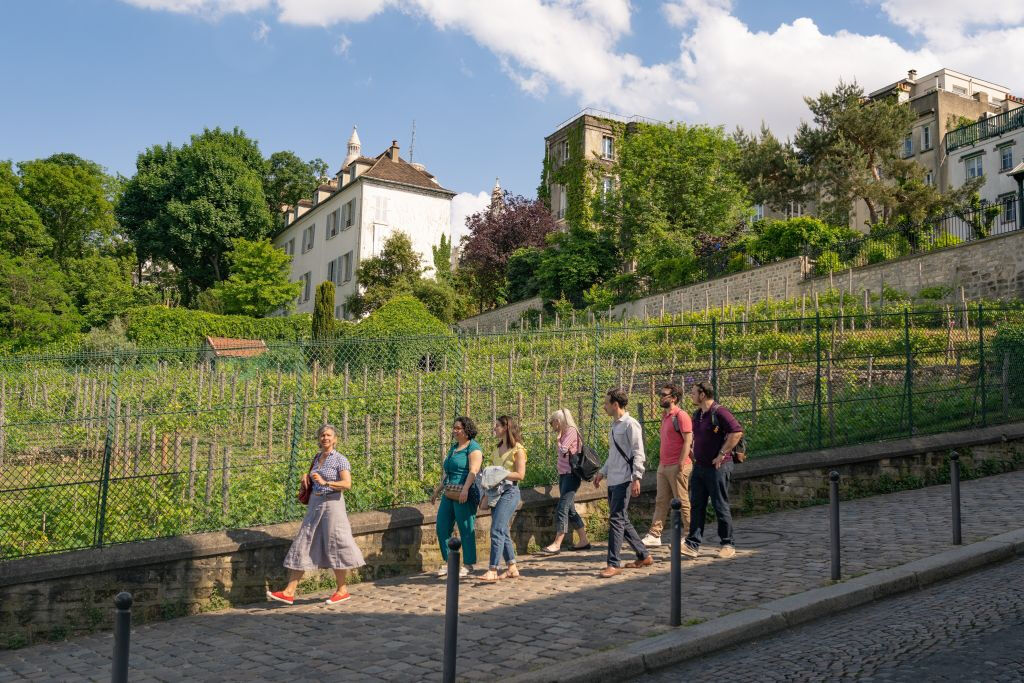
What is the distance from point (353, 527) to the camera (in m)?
8.57

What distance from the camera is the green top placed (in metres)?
8.21

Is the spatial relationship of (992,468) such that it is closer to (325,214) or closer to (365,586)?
(365,586)

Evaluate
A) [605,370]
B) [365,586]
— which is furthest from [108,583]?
[605,370]

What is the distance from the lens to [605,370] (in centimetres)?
1320

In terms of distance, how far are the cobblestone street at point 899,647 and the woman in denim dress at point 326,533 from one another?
3.33 m

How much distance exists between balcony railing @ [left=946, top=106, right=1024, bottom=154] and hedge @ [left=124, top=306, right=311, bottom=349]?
36.8 m

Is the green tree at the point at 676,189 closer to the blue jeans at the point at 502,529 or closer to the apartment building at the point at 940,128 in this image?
the apartment building at the point at 940,128

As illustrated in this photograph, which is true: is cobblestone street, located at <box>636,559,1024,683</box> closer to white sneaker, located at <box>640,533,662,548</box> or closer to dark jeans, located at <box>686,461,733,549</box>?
dark jeans, located at <box>686,461,733,549</box>

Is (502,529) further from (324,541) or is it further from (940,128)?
(940,128)

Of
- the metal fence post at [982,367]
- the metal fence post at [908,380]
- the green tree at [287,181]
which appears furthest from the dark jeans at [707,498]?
the green tree at [287,181]

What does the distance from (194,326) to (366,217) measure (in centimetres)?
1123

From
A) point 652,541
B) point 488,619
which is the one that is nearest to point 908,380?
point 652,541

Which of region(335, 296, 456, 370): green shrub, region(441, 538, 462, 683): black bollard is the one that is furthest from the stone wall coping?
region(441, 538, 462, 683): black bollard

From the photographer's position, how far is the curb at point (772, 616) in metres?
5.54
